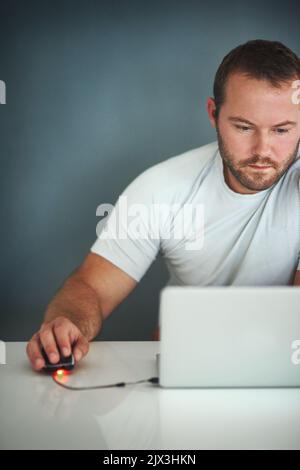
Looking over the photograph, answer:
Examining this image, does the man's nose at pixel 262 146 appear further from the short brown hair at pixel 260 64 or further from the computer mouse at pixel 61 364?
the computer mouse at pixel 61 364

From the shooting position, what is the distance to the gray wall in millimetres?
1795

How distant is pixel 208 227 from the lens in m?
1.72

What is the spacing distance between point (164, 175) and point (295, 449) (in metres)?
1.00

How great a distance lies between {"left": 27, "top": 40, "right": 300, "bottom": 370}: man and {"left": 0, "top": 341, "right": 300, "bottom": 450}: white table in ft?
1.53

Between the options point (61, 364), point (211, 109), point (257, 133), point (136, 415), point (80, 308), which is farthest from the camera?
point (211, 109)

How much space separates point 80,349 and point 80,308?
11.3 inches

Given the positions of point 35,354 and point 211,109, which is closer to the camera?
point 35,354

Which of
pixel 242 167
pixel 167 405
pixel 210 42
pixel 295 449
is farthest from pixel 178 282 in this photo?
pixel 295 449

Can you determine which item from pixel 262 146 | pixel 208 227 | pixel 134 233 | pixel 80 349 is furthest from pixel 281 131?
pixel 80 349

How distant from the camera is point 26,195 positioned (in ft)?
6.10

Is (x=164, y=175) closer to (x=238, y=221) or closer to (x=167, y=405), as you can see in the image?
(x=238, y=221)

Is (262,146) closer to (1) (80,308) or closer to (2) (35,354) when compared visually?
(1) (80,308)

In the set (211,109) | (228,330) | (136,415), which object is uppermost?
(211,109)

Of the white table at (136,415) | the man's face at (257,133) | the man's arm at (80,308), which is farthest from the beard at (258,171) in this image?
the white table at (136,415)
